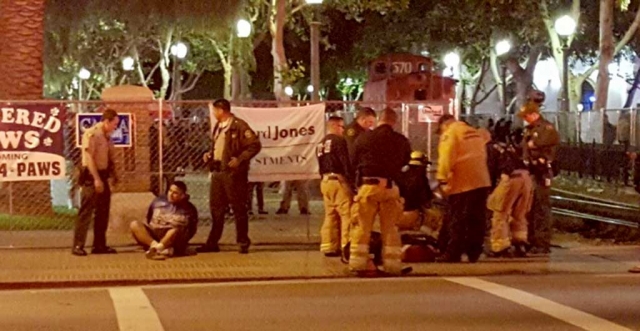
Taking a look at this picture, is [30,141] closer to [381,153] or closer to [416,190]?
[381,153]

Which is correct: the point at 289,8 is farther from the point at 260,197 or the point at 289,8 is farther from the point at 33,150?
the point at 33,150

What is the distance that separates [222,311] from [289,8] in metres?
20.8

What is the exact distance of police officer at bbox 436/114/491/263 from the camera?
45.7 feet

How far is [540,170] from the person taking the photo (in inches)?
575

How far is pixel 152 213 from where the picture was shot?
46.7 feet

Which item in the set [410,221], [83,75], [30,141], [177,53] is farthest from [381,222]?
[83,75]

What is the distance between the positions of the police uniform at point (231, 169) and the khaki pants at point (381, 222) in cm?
194

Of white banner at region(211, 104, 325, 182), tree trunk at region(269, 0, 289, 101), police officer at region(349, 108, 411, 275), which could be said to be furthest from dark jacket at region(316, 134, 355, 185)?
tree trunk at region(269, 0, 289, 101)

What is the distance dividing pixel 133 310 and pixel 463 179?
4.81 metres

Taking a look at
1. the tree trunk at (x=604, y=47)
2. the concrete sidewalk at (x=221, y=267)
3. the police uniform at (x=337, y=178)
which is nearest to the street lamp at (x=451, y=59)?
the tree trunk at (x=604, y=47)

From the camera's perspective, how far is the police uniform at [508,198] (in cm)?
1439

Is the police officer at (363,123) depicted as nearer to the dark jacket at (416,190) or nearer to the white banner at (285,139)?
the dark jacket at (416,190)

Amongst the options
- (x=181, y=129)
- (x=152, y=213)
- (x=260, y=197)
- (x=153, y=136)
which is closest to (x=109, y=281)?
(x=152, y=213)

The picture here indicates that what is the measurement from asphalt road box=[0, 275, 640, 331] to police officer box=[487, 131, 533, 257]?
158 centimetres
